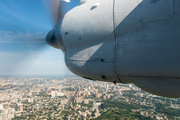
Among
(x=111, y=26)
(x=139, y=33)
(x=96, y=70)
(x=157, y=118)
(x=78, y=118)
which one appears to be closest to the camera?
(x=139, y=33)

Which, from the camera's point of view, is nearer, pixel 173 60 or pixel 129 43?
pixel 173 60

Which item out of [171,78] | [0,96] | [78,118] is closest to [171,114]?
[78,118]

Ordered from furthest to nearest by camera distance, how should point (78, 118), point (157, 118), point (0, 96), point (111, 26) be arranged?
point (0, 96)
point (78, 118)
point (157, 118)
point (111, 26)

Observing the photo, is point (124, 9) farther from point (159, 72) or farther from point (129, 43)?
point (159, 72)

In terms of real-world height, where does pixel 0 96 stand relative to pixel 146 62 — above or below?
below

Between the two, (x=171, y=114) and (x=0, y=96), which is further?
(x=0, y=96)

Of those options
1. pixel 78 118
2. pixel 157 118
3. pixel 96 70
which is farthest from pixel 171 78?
pixel 78 118

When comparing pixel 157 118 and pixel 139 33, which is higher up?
pixel 139 33

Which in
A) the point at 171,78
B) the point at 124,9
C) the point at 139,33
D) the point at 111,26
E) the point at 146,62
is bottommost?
the point at 171,78

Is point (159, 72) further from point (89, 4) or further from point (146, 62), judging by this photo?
point (89, 4)
